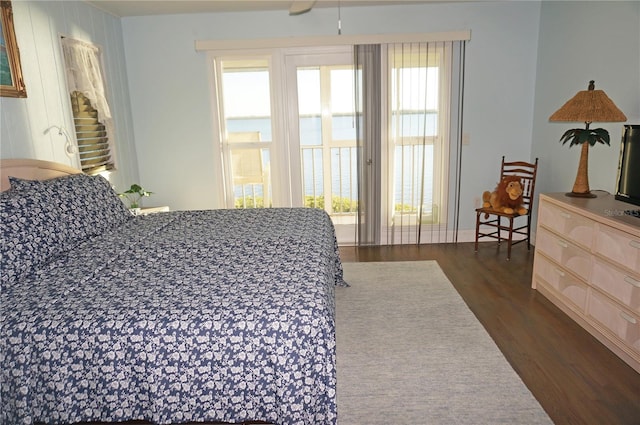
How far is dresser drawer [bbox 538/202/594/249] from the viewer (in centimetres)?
261

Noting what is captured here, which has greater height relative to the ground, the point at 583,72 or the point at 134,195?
the point at 583,72

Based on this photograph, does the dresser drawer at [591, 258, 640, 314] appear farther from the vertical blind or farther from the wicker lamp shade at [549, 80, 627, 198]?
the vertical blind

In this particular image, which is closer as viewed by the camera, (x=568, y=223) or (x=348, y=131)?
(x=568, y=223)

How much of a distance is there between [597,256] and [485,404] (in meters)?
1.19

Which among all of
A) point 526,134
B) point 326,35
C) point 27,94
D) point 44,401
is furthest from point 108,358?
point 526,134

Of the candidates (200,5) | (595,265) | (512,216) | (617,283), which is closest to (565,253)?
(595,265)

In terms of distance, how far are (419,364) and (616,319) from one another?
3.72 ft

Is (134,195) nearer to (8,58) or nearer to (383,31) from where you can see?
(8,58)

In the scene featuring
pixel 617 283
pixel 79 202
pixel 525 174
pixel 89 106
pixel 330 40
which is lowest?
pixel 617 283

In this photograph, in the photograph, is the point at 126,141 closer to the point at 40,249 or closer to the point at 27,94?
the point at 27,94

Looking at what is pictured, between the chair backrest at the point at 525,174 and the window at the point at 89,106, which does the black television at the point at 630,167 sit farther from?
the window at the point at 89,106

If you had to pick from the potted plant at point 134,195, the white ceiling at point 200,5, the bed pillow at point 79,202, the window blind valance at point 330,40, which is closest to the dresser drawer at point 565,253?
the window blind valance at point 330,40

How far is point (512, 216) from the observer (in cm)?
393

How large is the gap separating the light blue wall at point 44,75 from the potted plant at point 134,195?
60 centimetres
